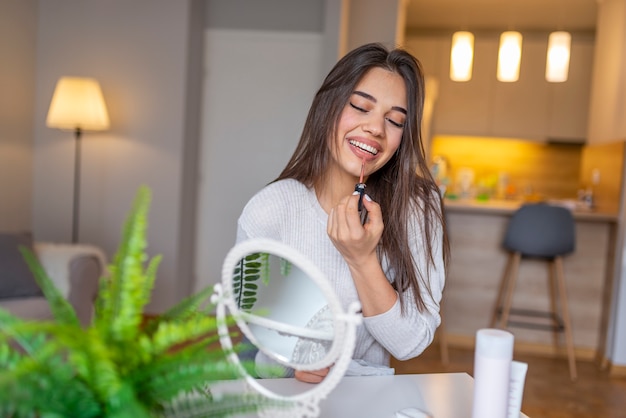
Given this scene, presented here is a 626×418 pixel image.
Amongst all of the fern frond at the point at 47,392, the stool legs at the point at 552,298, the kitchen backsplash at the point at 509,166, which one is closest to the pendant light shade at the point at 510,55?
the stool legs at the point at 552,298

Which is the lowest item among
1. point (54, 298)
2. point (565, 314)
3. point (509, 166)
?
→ point (565, 314)

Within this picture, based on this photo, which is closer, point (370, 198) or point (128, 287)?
point (128, 287)

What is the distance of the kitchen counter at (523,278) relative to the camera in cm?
391

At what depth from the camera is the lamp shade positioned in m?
3.83

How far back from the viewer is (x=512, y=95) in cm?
574

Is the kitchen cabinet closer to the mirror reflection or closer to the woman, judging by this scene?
the woman

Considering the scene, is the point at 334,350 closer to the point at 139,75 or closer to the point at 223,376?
the point at 223,376

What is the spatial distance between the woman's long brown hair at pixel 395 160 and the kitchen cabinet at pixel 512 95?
4.71 m

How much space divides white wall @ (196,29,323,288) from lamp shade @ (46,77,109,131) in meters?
0.89

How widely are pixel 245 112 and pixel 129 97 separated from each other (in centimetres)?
84

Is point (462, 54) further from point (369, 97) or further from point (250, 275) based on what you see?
point (250, 275)

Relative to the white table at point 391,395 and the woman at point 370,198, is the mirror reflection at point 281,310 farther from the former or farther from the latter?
the woman at point 370,198

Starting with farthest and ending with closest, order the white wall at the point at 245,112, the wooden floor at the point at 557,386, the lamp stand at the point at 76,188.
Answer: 1. the white wall at the point at 245,112
2. the lamp stand at the point at 76,188
3. the wooden floor at the point at 557,386

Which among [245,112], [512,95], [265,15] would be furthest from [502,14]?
[245,112]
